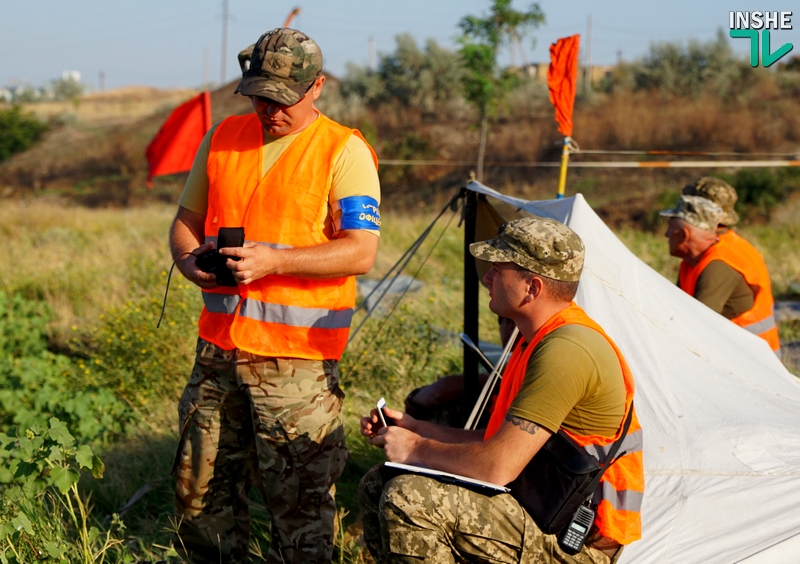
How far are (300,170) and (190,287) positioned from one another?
13.3 feet

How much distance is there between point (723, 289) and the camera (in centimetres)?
495

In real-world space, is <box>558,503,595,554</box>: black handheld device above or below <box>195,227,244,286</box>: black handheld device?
below

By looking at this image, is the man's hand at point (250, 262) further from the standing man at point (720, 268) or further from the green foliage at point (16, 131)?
the green foliage at point (16, 131)

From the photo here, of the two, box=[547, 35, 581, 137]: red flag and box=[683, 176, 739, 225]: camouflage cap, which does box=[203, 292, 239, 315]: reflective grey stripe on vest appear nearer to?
box=[547, 35, 581, 137]: red flag

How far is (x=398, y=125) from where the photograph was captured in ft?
94.3

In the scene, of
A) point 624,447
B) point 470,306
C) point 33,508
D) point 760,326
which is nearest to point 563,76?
point 470,306

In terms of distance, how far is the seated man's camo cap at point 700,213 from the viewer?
4.98 meters

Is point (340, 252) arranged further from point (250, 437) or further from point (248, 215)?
point (250, 437)

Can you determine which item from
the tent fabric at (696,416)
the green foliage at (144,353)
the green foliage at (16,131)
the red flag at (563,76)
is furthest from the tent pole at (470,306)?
the green foliage at (16,131)

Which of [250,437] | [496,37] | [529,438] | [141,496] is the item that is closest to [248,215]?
[250,437]

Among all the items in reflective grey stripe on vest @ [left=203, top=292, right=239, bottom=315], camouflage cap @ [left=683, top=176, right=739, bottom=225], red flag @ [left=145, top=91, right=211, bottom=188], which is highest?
red flag @ [left=145, top=91, right=211, bottom=188]

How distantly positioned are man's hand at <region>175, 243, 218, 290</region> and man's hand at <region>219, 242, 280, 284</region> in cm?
19

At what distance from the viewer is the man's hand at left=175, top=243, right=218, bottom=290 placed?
3.05 m

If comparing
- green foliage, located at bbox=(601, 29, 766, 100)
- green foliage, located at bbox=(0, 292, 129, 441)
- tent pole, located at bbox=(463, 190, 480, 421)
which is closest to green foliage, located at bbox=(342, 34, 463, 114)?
green foliage, located at bbox=(601, 29, 766, 100)
